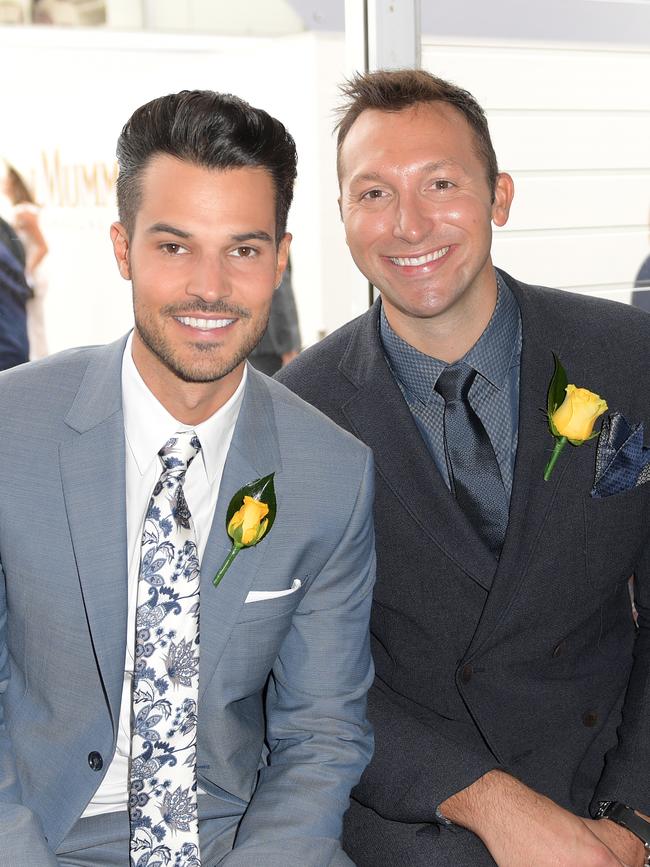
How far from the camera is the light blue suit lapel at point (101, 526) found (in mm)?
1632

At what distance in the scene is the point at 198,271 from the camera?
1687mm

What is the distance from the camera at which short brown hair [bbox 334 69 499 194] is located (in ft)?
7.09

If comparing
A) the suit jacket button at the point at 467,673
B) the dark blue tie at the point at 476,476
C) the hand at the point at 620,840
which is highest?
the dark blue tie at the point at 476,476

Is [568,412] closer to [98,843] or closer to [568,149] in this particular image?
[98,843]

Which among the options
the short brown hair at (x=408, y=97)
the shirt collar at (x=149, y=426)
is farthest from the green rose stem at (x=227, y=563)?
the short brown hair at (x=408, y=97)

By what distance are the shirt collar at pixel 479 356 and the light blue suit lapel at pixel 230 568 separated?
0.43m

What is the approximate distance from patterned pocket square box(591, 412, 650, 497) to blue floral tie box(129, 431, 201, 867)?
2.67 feet

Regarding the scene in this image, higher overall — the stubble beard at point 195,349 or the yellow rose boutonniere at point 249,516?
the stubble beard at point 195,349

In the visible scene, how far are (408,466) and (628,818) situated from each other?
734mm

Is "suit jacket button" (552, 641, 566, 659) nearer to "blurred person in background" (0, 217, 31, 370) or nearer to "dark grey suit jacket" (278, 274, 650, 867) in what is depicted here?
"dark grey suit jacket" (278, 274, 650, 867)

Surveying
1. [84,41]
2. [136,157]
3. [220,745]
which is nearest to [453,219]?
[136,157]

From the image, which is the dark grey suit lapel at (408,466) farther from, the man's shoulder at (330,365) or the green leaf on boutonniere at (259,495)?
the green leaf on boutonniere at (259,495)

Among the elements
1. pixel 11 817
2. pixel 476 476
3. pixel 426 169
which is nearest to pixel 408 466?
pixel 476 476

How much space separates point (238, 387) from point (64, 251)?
1605mm
